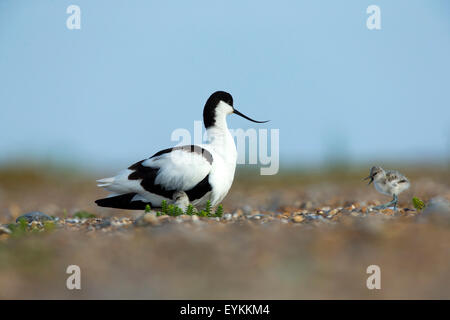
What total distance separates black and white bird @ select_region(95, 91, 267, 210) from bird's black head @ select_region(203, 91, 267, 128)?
1.35 feet

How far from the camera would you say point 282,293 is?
3.44m

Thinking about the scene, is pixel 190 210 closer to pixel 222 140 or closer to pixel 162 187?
pixel 162 187

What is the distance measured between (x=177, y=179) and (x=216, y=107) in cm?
128

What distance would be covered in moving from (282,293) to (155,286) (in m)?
0.82

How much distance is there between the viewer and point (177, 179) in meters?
6.23

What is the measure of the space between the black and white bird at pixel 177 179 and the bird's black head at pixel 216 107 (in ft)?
1.35

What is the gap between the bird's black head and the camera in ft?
23.0

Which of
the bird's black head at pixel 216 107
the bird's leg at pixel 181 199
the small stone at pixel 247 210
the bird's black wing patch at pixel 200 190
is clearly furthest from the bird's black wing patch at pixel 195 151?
the small stone at pixel 247 210

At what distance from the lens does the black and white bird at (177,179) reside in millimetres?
6234

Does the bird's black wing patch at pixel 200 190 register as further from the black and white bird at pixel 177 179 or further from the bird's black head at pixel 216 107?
the bird's black head at pixel 216 107

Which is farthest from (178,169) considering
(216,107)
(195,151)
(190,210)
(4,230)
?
(4,230)
